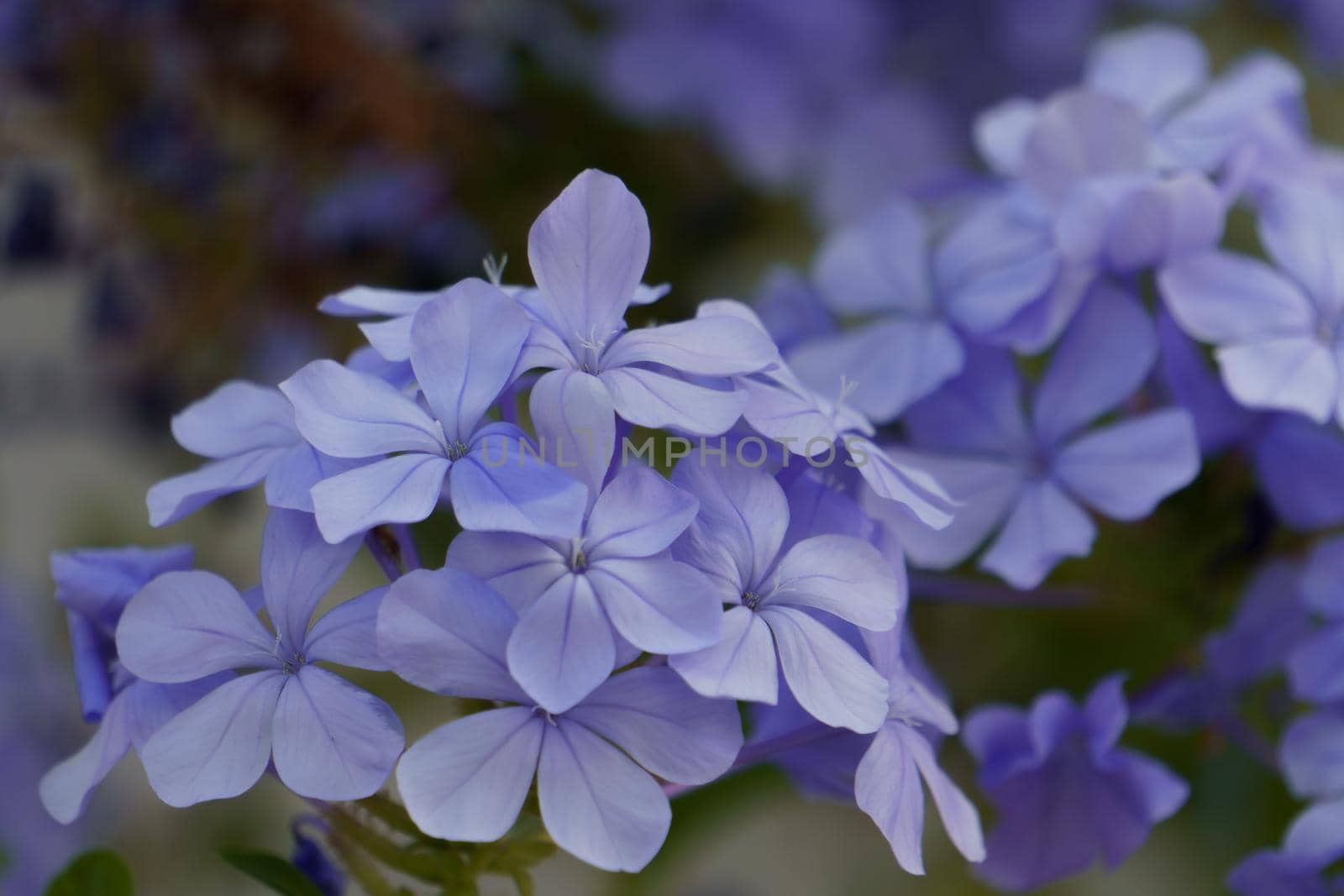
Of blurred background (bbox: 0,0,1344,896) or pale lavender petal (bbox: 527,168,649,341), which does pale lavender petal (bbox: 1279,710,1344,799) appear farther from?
pale lavender petal (bbox: 527,168,649,341)

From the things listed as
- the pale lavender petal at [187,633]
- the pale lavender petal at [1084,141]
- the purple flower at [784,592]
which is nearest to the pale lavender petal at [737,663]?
the purple flower at [784,592]

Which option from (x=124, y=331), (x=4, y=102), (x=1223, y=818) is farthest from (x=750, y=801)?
(x=4, y=102)

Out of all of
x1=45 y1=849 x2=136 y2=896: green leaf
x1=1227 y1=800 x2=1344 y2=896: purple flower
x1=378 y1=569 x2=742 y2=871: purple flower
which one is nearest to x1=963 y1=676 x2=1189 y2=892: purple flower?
x1=1227 y1=800 x2=1344 y2=896: purple flower

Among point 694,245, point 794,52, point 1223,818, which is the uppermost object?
point 794,52

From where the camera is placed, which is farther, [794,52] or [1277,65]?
[794,52]

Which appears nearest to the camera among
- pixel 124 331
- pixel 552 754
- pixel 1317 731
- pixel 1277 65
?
pixel 552 754

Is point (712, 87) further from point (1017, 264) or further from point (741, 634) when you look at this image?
point (741, 634)

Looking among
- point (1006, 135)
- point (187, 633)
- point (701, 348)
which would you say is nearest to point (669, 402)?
point (701, 348)
